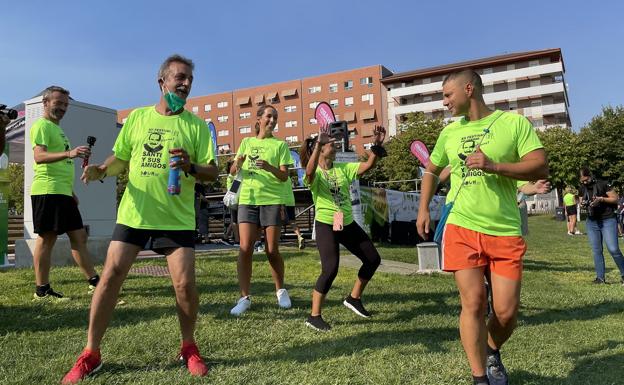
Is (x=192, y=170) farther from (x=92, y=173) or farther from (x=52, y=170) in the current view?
(x=52, y=170)

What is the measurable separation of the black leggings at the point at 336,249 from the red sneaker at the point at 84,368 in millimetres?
2168

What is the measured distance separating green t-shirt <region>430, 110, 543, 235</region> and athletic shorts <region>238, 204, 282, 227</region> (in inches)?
94.9

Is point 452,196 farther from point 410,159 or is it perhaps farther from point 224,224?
point 410,159

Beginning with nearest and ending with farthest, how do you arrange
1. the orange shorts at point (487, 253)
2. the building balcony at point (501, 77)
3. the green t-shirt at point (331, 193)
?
the orange shorts at point (487, 253) → the green t-shirt at point (331, 193) → the building balcony at point (501, 77)

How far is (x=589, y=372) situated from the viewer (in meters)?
3.60

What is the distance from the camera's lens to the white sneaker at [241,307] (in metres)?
5.09

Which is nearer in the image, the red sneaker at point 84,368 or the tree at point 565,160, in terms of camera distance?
the red sneaker at point 84,368

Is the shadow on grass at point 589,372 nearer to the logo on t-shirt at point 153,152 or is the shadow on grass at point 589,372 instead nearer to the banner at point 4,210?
the logo on t-shirt at point 153,152

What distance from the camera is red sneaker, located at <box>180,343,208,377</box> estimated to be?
3.29m

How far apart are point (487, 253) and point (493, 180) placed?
47cm

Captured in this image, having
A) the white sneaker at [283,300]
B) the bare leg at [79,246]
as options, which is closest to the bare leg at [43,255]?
the bare leg at [79,246]

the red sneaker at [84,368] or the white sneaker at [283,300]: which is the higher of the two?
the red sneaker at [84,368]

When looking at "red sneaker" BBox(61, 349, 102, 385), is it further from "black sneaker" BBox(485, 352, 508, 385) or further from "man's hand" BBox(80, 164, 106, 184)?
"black sneaker" BBox(485, 352, 508, 385)

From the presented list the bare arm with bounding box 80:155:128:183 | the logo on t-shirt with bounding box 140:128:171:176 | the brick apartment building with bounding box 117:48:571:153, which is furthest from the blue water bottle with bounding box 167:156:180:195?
the brick apartment building with bounding box 117:48:571:153
